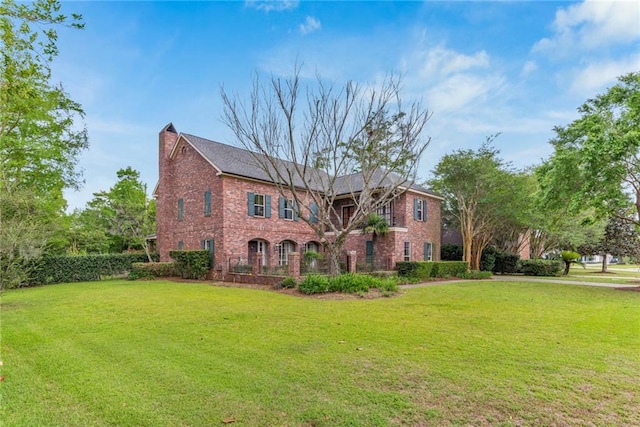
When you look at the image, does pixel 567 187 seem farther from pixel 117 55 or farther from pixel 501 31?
pixel 117 55

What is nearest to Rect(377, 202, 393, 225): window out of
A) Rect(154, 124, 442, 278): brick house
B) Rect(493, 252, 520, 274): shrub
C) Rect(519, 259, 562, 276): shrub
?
Rect(154, 124, 442, 278): brick house

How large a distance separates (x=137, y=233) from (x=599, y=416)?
29.1 metres

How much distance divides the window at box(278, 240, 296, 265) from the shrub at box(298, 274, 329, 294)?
8.71 m

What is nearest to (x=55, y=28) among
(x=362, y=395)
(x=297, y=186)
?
(x=362, y=395)

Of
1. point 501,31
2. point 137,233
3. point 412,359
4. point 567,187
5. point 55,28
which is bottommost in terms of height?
point 412,359

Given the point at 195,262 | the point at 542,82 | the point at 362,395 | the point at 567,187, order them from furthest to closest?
1. the point at 195,262
2. the point at 567,187
3. the point at 542,82
4. the point at 362,395

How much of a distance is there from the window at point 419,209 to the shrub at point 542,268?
9.90 m

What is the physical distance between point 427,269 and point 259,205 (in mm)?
10509

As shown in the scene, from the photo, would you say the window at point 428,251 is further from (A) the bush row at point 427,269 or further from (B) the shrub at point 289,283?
(B) the shrub at point 289,283

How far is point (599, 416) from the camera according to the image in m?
3.51

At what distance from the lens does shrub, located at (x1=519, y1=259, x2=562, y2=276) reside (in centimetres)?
2581

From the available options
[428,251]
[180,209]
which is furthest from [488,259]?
[180,209]

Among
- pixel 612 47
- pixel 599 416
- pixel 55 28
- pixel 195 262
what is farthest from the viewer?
pixel 195 262

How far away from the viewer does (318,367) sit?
4859 mm
